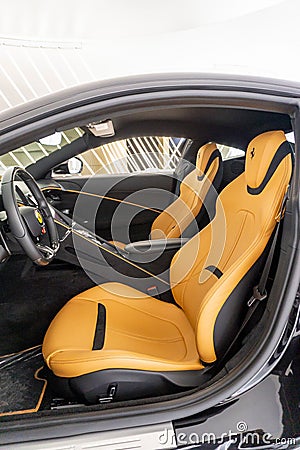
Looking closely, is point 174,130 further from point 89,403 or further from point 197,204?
point 89,403

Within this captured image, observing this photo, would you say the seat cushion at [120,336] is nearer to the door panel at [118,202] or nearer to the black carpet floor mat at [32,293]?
the black carpet floor mat at [32,293]

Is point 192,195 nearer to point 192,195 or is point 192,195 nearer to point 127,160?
point 192,195

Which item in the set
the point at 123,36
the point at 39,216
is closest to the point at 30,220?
the point at 39,216

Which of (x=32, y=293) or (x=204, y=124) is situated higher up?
(x=204, y=124)

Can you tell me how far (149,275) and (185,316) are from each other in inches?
13.0

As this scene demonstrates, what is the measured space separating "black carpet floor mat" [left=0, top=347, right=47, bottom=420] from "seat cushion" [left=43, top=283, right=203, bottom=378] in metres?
0.16

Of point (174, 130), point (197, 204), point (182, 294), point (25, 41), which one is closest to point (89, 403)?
point (182, 294)

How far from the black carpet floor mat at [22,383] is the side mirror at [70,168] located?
110 centimetres

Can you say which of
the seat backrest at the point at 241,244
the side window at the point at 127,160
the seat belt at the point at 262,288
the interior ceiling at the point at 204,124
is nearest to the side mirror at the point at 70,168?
the side window at the point at 127,160

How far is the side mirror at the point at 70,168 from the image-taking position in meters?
2.18

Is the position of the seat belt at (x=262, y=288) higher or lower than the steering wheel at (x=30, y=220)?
lower

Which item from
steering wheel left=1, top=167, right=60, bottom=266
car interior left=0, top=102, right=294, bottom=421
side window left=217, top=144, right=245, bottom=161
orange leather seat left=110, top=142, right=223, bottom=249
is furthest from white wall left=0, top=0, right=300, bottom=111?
steering wheel left=1, top=167, right=60, bottom=266

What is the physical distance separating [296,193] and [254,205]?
0.56ft

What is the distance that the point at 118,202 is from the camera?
2230mm
